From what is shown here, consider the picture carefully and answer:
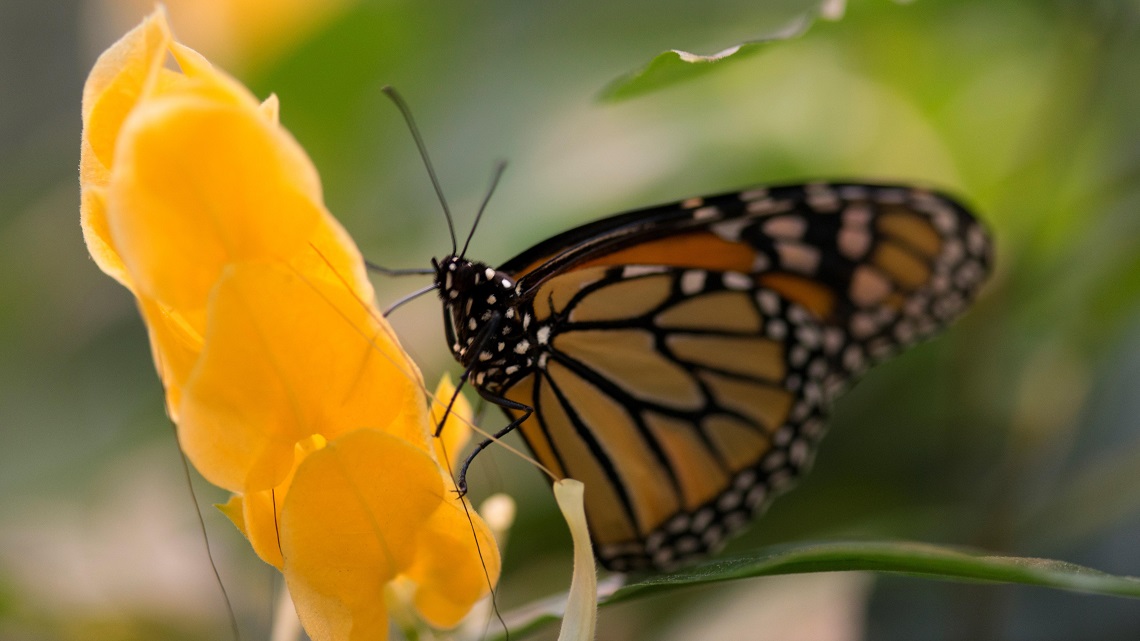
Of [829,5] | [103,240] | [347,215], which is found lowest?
[347,215]

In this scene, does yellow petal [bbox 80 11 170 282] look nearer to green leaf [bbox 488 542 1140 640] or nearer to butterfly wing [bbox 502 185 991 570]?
green leaf [bbox 488 542 1140 640]

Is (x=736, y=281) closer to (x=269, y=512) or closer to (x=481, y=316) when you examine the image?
(x=481, y=316)

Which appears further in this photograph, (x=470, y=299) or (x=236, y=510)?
(x=470, y=299)

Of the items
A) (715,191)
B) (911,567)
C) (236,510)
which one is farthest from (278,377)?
(715,191)

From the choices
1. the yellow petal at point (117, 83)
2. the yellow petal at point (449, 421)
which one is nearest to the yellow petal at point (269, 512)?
the yellow petal at point (449, 421)

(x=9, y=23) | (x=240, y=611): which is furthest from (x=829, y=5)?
(x=9, y=23)

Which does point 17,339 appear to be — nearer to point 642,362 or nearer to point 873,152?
point 642,362

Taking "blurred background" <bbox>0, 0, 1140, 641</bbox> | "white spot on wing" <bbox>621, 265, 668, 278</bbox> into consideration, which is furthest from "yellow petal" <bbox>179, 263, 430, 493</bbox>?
"blurred background" <bbox>0, 0, 1140, 641</bbox>
